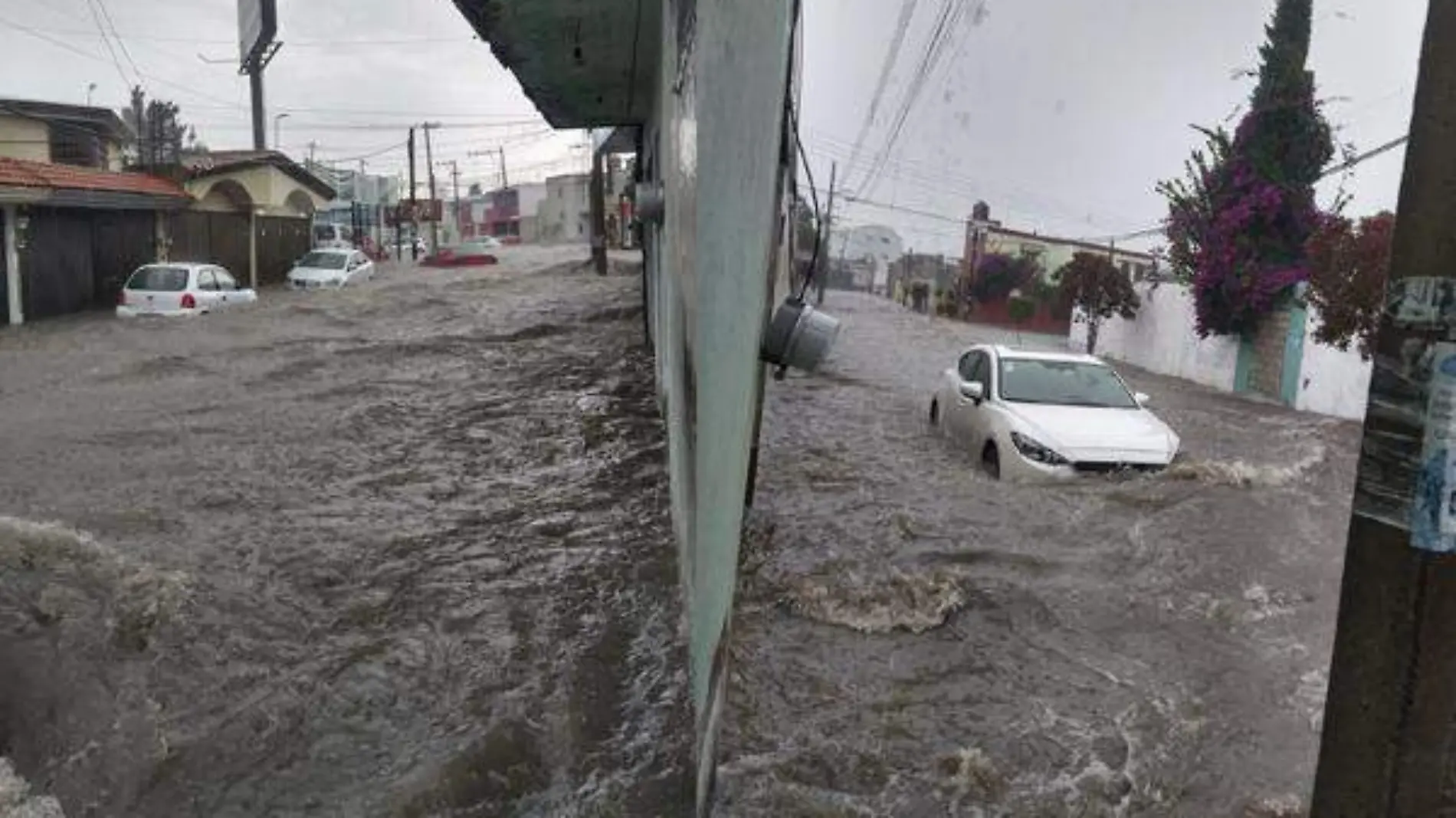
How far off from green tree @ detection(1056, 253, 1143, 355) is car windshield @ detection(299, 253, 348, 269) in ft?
60.2

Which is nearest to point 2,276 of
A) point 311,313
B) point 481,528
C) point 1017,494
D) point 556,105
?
point 311,313

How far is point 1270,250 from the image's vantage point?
21.0m

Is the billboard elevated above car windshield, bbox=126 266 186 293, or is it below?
above

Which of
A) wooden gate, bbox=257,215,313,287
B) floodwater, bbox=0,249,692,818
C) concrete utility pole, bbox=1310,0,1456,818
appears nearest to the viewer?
concrete utility pole, bbox=1310,0,1456,818

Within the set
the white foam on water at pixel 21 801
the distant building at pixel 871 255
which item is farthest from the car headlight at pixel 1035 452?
the distant building at pixel 871 255

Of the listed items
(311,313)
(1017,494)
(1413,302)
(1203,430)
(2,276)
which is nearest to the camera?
(1413,302)

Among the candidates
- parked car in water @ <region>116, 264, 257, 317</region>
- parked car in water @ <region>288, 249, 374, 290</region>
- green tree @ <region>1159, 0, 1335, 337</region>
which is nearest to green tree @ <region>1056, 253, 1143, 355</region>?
green tree @ <region>1159, 0, 1335, 337</region>

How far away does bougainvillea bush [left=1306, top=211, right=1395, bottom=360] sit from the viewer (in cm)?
1524

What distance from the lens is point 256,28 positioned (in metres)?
37.7

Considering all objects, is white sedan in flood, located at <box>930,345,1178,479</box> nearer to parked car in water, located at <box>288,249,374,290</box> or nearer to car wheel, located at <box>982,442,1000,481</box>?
car wheel, located at <box>982,442,1000,481</box>

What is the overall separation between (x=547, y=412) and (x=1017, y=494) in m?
5.88

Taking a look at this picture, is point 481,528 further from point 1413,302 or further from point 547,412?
point 1413,302

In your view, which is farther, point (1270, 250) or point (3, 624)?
point (1270, 250)

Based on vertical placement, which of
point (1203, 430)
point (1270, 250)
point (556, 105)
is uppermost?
point (556, 105)
